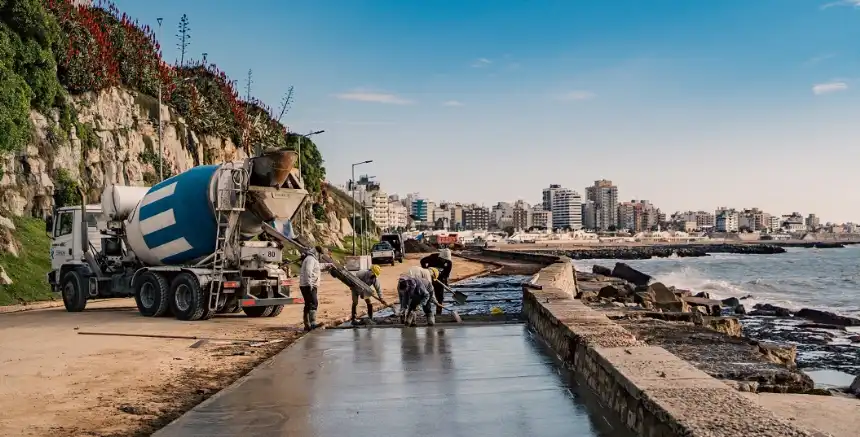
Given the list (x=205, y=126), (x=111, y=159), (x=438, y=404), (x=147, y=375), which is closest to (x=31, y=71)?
(x=111, y=159)

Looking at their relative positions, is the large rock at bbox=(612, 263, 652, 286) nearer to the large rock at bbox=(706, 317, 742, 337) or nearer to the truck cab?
the large rock at bbox=(706, 317, 742, 337)

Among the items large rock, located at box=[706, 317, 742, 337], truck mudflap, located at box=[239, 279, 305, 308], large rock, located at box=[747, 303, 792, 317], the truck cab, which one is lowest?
large rock, located at box=[747, 303, 792, 317]

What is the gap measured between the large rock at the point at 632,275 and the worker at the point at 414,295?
31382 mm

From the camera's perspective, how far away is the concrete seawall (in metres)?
5.04

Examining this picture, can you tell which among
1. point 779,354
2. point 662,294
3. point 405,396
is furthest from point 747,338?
point 662,294

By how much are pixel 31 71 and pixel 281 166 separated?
18500mm

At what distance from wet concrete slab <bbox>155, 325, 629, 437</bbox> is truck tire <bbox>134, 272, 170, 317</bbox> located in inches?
292

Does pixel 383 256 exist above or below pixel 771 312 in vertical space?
above

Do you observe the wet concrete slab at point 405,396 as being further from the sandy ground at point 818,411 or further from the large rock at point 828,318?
the large rock at point 828,318

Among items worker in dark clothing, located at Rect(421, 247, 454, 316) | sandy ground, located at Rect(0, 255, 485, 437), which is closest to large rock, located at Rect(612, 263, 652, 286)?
worker in dark clothing, located at Rect(421, 247, 454, 316)

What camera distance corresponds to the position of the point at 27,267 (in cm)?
2769

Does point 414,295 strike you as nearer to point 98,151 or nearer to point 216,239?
point 216,239

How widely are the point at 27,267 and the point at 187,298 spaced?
1209 cm

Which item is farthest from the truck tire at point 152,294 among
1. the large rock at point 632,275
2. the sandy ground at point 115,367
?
the large rock at point 632,275
